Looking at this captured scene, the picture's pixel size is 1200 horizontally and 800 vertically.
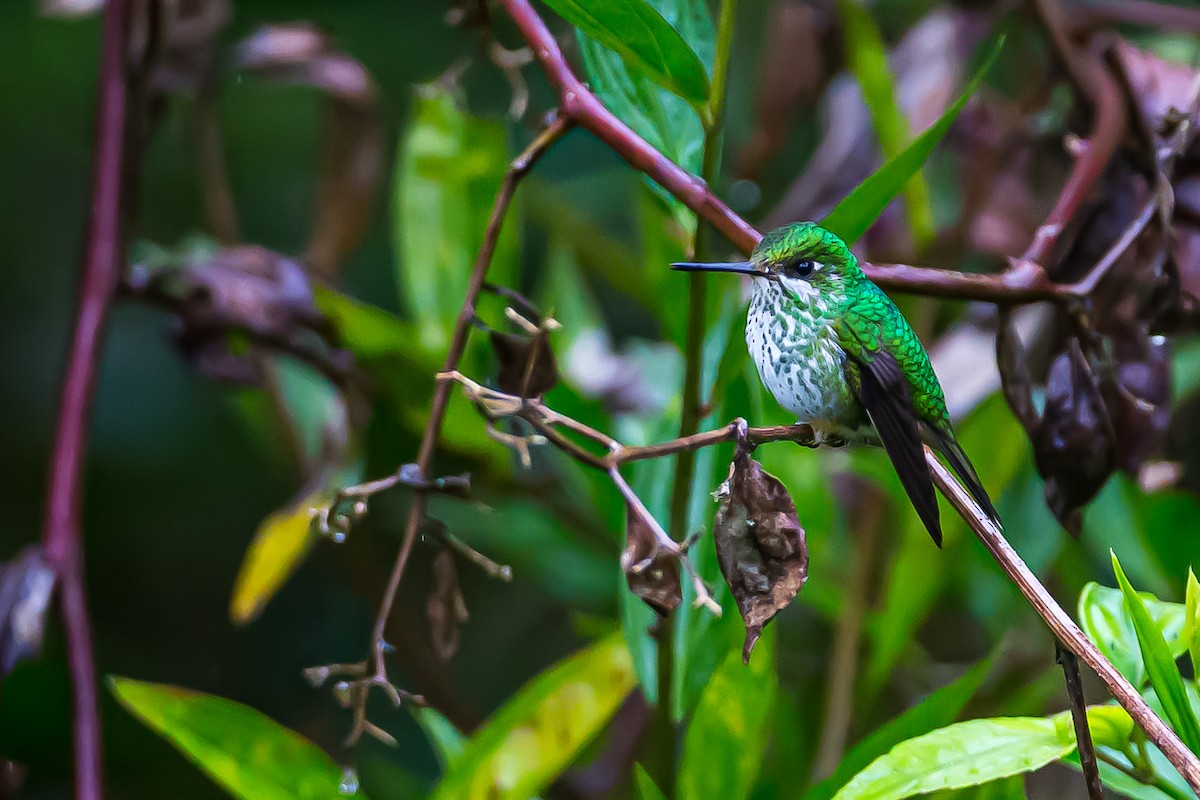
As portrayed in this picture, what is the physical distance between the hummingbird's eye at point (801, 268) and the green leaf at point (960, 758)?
25 cm

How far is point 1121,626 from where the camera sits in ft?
1.98

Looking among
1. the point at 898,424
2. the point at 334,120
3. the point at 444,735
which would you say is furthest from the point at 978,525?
the point at 334,120

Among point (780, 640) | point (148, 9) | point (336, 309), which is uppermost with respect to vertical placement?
point (148, 9)

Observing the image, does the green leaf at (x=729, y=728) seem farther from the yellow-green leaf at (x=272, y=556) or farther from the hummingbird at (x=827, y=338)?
the yellow-green leaf at (x=272, y=556)

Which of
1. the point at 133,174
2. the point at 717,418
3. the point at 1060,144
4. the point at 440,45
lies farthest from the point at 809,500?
the point at 440,45

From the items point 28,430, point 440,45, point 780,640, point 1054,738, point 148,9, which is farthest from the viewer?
point 440,45

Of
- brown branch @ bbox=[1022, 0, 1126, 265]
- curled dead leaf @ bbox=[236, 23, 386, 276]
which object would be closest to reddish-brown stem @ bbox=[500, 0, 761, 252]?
brown branch @ bbox=[1022, 0, 1126, 265]

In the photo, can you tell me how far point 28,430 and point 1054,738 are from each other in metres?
1.97

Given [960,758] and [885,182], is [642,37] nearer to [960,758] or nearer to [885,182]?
[885,182]

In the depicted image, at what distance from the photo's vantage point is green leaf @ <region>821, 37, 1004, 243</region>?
1.95ft

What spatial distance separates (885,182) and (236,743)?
1.82 ft

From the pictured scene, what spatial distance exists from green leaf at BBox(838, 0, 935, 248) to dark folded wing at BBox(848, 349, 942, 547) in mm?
529

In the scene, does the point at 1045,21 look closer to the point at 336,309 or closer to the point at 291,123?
the point at 336,309

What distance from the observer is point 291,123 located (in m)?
2.21
